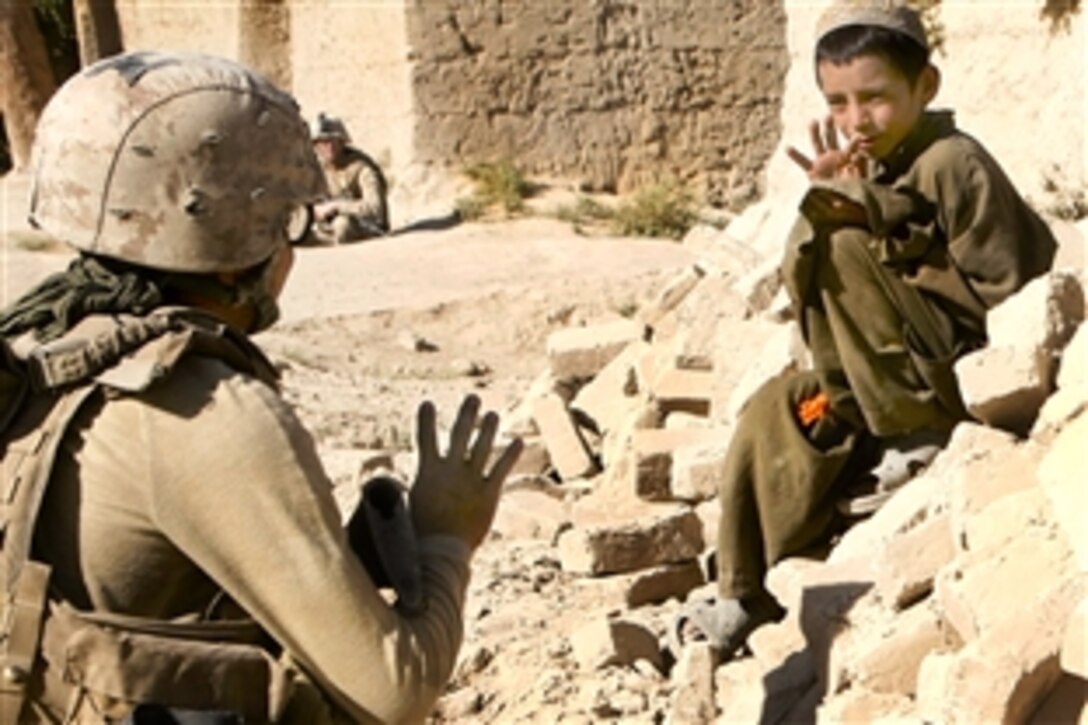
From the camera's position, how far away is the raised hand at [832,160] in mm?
4469

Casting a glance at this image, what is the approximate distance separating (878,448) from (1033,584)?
115 cm

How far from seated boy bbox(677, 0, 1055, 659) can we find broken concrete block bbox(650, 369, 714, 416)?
6.45ft

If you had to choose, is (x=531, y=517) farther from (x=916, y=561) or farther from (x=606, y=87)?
(x=606, y=87)

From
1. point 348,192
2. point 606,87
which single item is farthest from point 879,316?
point 606,87

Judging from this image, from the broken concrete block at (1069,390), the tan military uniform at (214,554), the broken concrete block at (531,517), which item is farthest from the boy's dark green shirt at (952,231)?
the broken concrete block at (531,517)

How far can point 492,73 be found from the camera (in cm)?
1716

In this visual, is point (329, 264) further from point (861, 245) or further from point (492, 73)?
point (861, 245)

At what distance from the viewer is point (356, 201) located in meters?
16.2

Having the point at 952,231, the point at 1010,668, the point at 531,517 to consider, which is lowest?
the point at 531,517

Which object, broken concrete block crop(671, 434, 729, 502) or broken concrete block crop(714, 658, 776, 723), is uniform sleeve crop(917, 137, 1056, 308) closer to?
broken concrete block crop(714, 658, 776, 723)

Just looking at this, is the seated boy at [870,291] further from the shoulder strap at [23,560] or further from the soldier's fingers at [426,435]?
the shoulder strap at [23,560]

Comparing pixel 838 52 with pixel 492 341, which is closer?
pixel 838 52

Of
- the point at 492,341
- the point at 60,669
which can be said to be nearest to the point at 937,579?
the point at 60,669

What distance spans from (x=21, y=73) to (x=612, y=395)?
14507 mm
